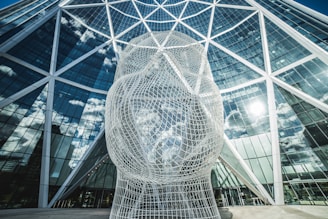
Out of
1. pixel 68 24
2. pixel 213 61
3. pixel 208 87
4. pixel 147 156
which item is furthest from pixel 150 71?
pixel 68 24

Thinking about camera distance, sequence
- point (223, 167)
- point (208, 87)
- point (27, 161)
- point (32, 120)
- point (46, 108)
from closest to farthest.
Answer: point (208, 87) < point (27, 161) < point (32, 120) < point (46, 108) < point (223, 167)

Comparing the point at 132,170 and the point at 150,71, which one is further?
the point at 150,71

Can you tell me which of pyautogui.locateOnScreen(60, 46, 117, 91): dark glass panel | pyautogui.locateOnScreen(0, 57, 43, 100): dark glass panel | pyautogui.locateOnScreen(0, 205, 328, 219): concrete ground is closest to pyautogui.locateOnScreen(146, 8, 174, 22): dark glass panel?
pyautogui.locateOnScreen(60, 46, 117, 91): dark glass panel

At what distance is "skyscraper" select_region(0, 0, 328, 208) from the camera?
53.0 feet

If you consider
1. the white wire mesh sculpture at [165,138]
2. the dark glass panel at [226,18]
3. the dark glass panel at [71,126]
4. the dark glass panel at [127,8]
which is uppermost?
the dark glass panel at [127,8]

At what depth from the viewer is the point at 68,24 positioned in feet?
78.3

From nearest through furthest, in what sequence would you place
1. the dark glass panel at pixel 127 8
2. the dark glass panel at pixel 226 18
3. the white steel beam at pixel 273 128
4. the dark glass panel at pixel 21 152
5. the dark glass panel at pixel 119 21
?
the dark glass panel at pixel 21 152 < the white steel beam at pixel 273 128 < the dark glass panel at pixel 226 18 < the dark glass panel at pixel 119 21 < the dark glass panel at pixel 127 8

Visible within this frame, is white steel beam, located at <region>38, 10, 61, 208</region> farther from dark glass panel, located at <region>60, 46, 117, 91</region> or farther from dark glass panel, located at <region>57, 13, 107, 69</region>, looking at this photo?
dark glass panel, located at <region>60, 46, 117, 91</region>

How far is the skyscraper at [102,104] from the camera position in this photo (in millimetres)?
16156

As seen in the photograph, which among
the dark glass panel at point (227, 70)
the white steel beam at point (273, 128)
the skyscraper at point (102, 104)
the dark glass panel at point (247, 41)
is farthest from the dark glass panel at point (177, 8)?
the white steel beam at point (273, 128)

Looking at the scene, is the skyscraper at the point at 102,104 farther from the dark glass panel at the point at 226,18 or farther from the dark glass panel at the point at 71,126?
the dark glass panel at the point at 226,18

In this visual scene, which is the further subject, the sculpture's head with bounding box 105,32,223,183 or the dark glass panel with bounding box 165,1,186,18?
the dark glass panel with bounding box 165,1,186,18

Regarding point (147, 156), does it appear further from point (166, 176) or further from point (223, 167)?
point (223, 167)

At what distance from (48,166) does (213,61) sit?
2541 centimetres
